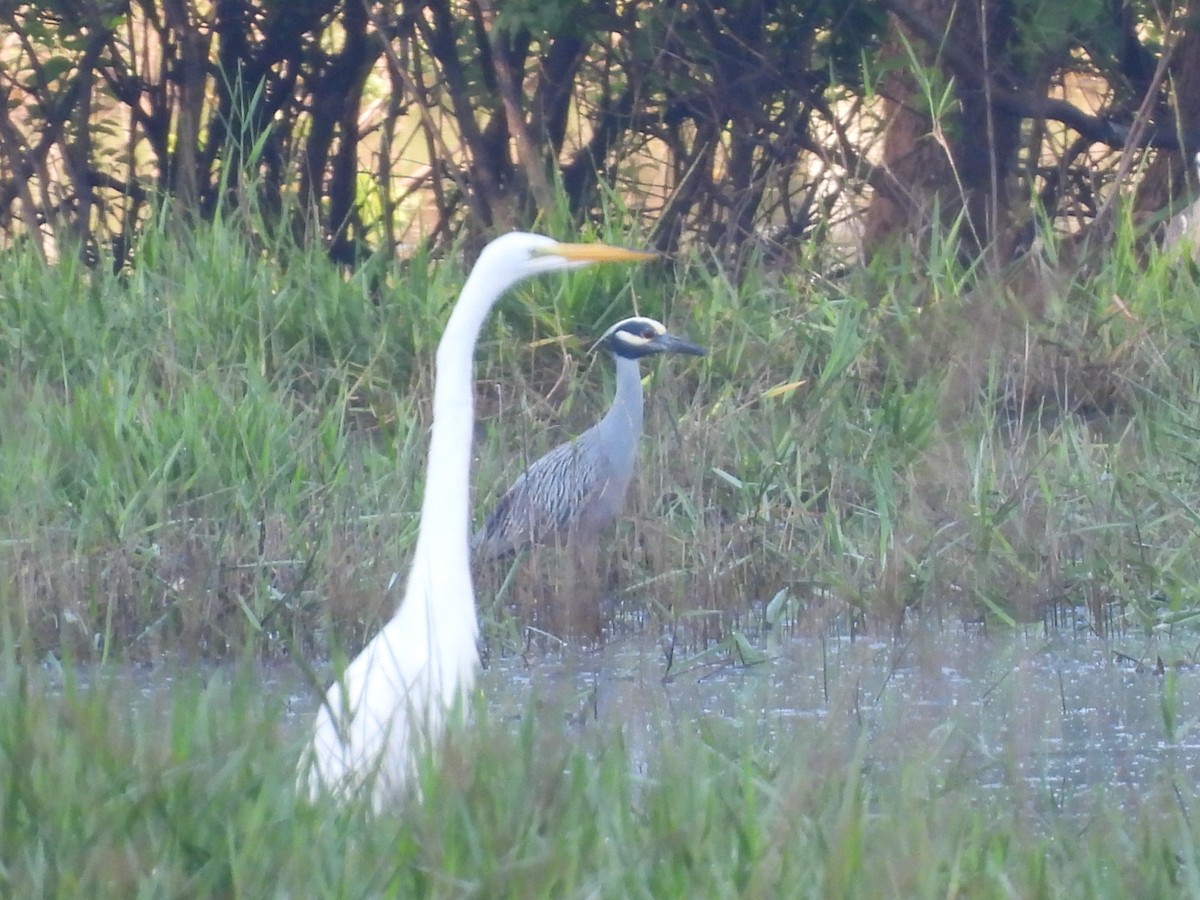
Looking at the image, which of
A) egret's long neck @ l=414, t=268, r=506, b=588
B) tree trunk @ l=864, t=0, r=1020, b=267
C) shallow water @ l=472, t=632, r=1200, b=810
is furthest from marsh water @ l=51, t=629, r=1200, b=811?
tree trunk @ l=864, t=0, r=1020, b=267

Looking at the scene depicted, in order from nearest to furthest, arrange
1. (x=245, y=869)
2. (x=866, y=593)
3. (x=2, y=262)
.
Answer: (x=245, y=869), (x=866, y=593), (x=2, y=262)

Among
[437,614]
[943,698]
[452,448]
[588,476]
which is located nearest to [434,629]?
[437,614]

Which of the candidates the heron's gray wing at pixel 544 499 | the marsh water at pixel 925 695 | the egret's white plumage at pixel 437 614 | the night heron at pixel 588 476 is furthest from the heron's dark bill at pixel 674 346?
the egret's white plumage at pixel 437 614

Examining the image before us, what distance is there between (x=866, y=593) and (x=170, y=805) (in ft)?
7.72

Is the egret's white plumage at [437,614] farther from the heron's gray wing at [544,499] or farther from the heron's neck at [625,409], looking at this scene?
the heron's neck at [625,409]

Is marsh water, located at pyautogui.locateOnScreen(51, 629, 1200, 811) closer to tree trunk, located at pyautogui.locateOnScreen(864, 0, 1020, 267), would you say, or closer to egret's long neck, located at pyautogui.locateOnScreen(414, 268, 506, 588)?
egret's long neck, located at pyautogui.locateOnScreen(414, 268, 506, 588)

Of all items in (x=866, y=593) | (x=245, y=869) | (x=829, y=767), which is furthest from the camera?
(x=866, y=593)

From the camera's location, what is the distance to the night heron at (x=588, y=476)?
16.0ft

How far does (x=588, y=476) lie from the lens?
513 centimetres

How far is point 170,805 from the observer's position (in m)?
2.17

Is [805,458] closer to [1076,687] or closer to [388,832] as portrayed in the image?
[1076,687]

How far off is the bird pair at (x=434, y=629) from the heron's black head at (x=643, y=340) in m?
1.59

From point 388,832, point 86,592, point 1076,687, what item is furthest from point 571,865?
point 86,592

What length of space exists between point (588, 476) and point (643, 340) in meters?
0.45
